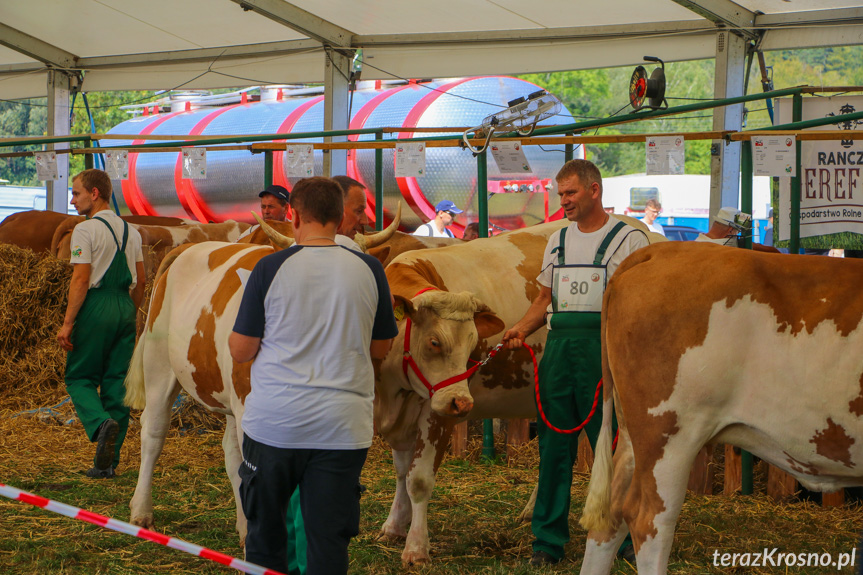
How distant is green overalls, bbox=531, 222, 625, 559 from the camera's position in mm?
4238

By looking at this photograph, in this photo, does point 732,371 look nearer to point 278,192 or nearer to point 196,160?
point 278,192

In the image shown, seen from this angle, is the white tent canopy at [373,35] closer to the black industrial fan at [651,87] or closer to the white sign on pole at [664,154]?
the black industrial fan at [651,87]

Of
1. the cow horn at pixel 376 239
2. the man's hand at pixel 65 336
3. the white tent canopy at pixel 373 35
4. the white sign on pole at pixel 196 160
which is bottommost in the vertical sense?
the man's hand at pixel 65 336

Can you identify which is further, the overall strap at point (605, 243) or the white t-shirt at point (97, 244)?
the white t-shirt at point (97, 244)

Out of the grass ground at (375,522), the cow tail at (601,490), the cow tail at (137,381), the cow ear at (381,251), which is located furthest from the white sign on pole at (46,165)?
the cow tail at (601,490)

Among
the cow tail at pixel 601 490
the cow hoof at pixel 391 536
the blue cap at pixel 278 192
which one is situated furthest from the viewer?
the blue cap at pixel 278 192

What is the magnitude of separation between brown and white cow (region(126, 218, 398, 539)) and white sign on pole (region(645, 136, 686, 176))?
229 centimetres

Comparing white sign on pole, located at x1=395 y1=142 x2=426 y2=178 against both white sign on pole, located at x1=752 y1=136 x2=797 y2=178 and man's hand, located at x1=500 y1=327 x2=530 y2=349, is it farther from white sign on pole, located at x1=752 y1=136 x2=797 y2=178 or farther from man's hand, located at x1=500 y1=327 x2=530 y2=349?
man's hand, located at x1=500 y1=327 x2=530 y2=349

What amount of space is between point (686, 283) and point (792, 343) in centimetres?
44

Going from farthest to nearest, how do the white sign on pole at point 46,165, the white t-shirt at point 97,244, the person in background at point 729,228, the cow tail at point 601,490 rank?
the white sign on pole at point 46,165, the person in background at point 729,228, the white t-shirt at point 97,244, the cow tail at point 601,490

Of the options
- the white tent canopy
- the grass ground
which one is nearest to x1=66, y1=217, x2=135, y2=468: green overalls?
the grass ground

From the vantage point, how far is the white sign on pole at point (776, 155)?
17.6ft

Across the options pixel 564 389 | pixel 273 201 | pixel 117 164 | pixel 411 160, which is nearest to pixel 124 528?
pixel 564 389

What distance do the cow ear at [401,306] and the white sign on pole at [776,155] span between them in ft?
8.40
